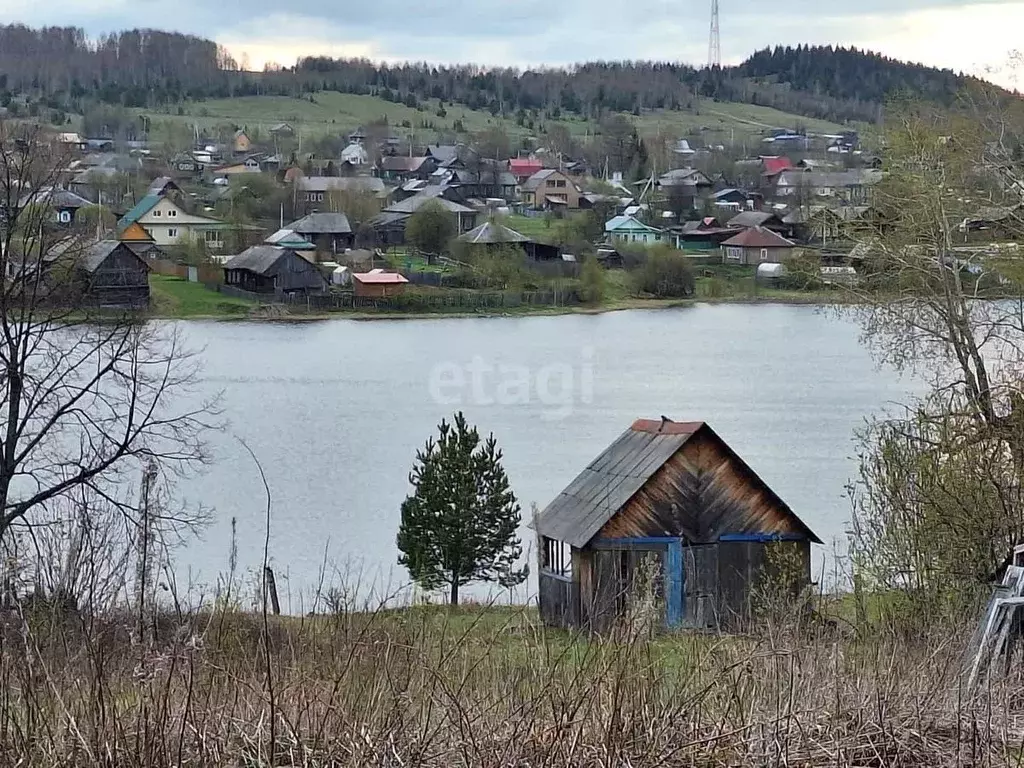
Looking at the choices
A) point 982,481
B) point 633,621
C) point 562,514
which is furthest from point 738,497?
point 633,621

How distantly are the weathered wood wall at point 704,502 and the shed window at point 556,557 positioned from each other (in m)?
0.50

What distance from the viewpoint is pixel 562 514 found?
9625 millimetres

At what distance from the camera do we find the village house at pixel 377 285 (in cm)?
3041

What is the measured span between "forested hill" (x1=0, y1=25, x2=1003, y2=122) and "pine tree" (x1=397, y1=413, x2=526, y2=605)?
2283 inches

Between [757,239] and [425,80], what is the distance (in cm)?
4610

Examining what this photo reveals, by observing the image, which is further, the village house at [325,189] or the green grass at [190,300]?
the village house at [325,189]

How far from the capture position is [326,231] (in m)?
38.2

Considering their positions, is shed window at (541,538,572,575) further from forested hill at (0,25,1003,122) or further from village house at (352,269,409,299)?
forested hill at (0,25,1003,122)

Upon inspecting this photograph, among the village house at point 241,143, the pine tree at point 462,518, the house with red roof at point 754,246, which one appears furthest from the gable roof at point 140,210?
the pine tree at point 462,518

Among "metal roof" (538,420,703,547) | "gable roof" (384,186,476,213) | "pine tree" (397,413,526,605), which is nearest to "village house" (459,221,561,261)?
"gable roof" (384,186,476,213)

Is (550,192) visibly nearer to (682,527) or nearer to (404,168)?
(404,168)

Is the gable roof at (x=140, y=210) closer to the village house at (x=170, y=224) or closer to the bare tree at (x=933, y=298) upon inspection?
the village house at (x=170, y=224)

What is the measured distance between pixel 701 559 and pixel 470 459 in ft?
7.94

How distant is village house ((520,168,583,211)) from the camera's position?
4619 centimetres
